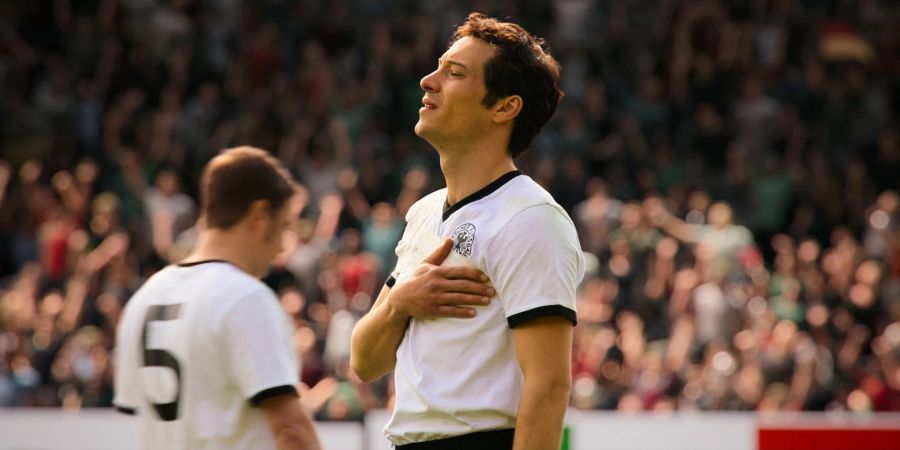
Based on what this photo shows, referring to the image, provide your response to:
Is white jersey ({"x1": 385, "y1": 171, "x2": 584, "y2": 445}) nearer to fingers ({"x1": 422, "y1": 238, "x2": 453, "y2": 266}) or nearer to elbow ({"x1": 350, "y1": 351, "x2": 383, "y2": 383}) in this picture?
fingers ({"x1": 422, "y1": 238, "x2": 453, "y2": 266})

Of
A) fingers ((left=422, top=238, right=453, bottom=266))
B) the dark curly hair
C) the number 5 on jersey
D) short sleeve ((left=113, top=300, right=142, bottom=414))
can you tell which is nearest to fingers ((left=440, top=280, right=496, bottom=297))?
fingers ((left=422, top=238, right=453, bottom=266))

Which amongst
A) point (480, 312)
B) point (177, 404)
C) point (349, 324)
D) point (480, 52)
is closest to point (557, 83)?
point (480, 52)

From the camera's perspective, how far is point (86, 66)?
17.9m

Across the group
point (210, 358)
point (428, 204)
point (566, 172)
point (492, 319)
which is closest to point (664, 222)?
point (566, 172)

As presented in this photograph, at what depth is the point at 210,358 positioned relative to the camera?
13.2 feet

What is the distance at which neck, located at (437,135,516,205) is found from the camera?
13.7 feet

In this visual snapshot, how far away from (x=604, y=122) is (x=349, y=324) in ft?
16.2

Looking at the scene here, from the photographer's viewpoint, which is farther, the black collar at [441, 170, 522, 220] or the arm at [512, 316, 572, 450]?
the black collar at [441, 170, 522, 220]

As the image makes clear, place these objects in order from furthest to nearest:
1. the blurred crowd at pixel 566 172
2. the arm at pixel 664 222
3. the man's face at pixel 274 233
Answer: the arm at pixel 664 222, the blurred crowd at pixel 566 172, the man's face at pixel 274 233

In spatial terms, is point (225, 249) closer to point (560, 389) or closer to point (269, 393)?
point (269, 393)

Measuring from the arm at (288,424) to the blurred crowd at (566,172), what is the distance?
743cm

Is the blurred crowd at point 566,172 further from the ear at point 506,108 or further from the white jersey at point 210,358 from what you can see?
the ear at point 506,108

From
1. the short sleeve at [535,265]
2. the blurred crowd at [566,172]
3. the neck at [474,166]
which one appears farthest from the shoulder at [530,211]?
the blurred crowd at [566,172]

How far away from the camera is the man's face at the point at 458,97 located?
13.6 feet
